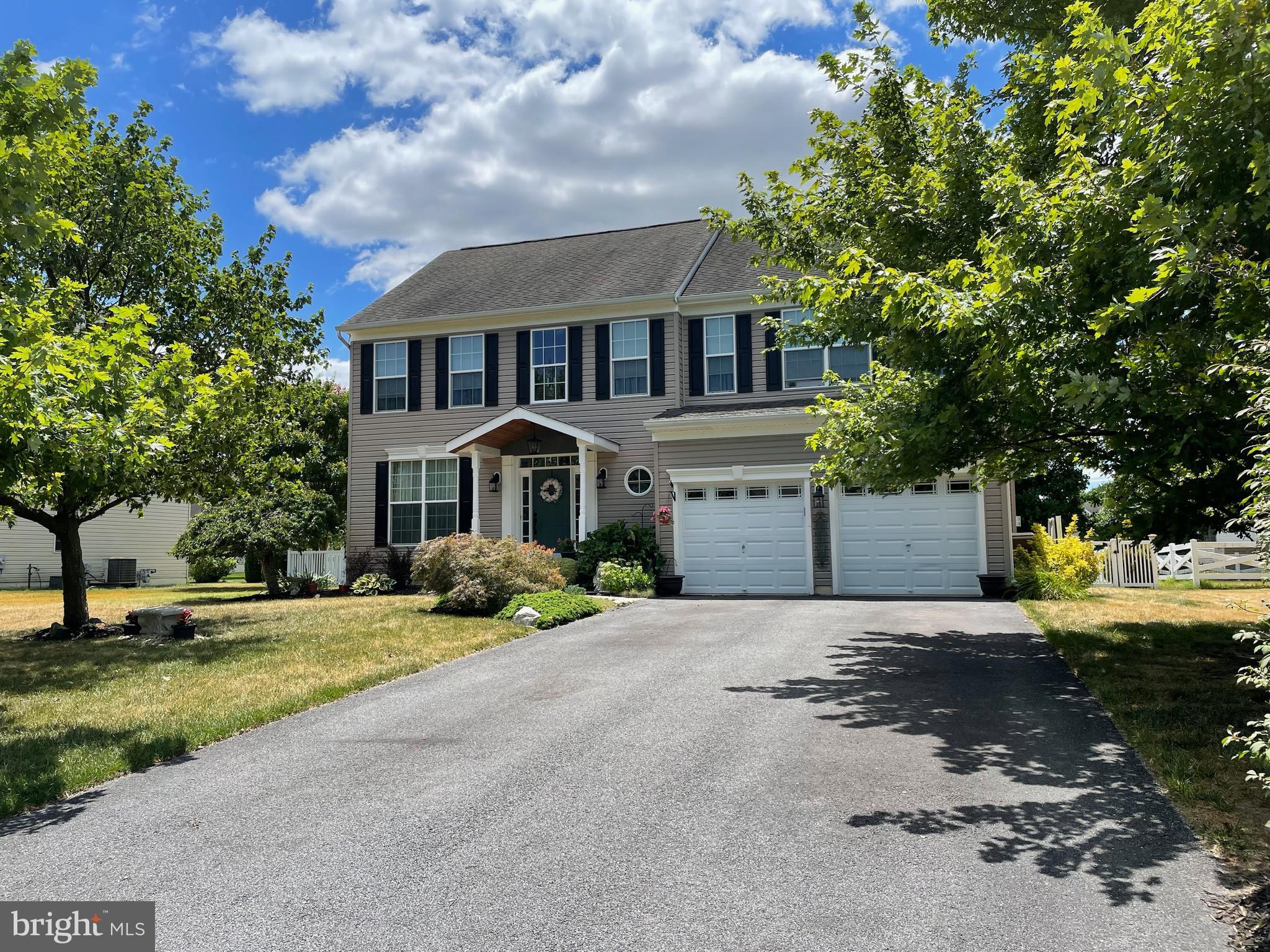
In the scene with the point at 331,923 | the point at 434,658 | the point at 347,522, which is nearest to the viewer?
the point at 331,923

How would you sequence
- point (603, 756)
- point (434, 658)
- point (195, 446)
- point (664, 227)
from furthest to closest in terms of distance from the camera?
point (664, 227) < point (195, 446) < point (434, 658) < point (603, 756)

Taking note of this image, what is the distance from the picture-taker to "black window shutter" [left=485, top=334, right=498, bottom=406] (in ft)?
65.4

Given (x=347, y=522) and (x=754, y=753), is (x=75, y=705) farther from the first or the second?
(x=347, y=522)

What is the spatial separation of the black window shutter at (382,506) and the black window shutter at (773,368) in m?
9.07

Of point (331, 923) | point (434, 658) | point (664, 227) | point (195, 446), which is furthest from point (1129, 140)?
point (664, 227)

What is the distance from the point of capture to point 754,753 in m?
6.02

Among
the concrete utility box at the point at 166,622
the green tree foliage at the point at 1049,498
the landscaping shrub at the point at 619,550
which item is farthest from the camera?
the green tree foliage at the point at 1049,498

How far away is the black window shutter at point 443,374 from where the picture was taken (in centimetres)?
2031

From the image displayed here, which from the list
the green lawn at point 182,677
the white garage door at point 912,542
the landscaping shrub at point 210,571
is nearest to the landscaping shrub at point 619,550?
the green lawn at point 182,677

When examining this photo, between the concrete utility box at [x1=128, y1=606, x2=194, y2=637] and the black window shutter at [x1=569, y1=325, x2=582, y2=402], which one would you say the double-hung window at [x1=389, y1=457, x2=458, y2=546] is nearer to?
the black window shutter at [x1=569, y1=325, x2=582, y2=402]

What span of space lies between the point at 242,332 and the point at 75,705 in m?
10.2

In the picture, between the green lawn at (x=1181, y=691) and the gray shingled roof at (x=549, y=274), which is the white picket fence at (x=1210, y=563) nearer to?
the green lawn at (x=1181, y=691)

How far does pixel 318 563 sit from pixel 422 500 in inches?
131

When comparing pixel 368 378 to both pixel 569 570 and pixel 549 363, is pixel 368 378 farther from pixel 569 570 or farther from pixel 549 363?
pixel 569 570
